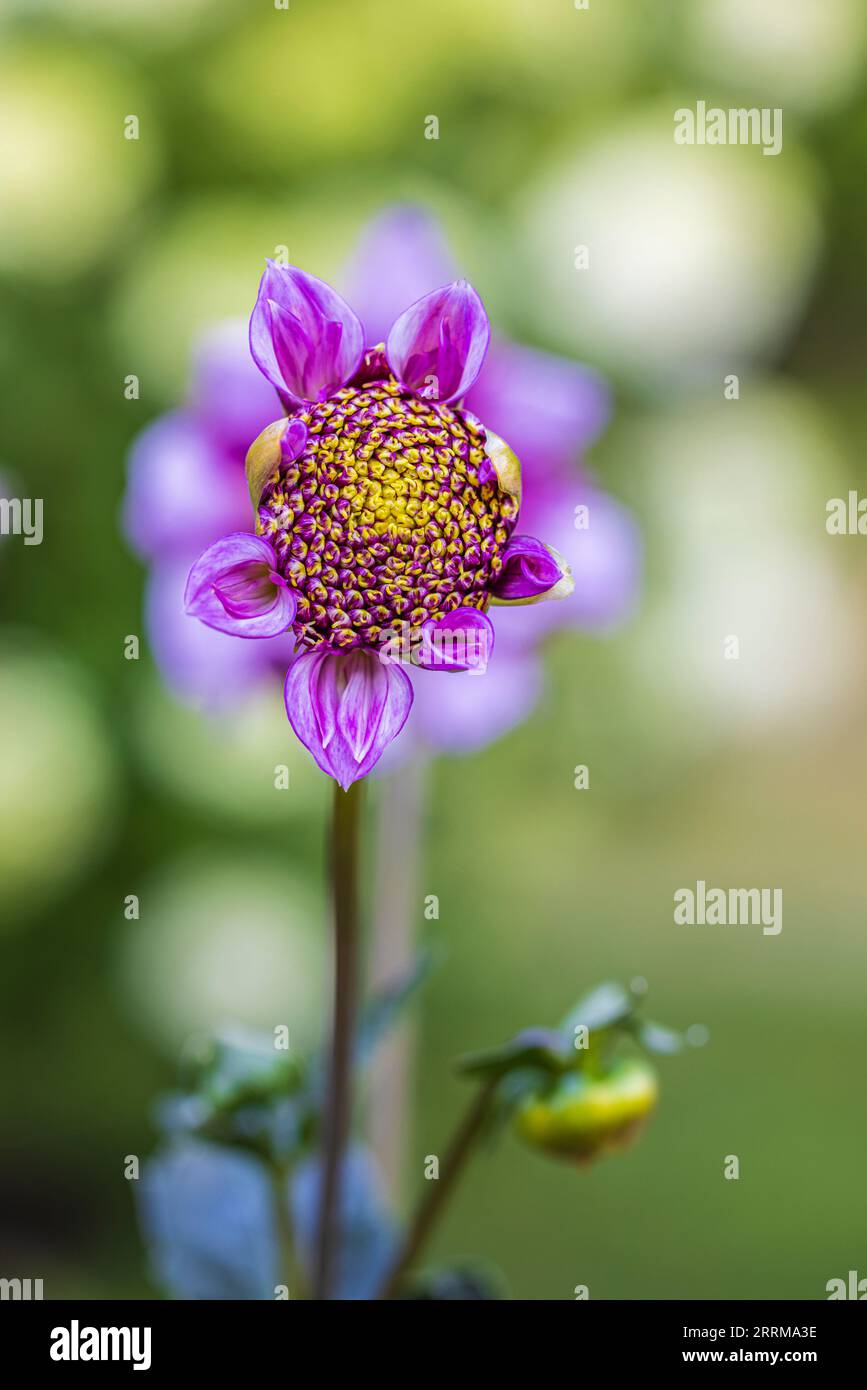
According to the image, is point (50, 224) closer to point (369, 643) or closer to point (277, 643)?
point (277, 643)

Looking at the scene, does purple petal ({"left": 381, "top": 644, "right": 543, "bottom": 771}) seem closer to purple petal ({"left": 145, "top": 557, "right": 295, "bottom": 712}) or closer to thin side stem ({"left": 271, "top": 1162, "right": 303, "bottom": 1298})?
purple petal ({"left": 145, "top": 557, "right": 295, "bottom": 712})

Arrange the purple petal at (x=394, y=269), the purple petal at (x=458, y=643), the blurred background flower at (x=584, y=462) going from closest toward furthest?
the purple petal at (x=458, y=643)
the purple petal at (x=394, y=269)
the blurred background flower at (x=584, y=462)

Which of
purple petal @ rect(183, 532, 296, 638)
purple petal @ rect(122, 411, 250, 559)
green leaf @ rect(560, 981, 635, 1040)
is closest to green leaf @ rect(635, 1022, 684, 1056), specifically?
green leaf @ rect(560, 981, 635, 1040)

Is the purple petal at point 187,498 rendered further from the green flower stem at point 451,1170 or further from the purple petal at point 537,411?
the green flower stem at point 451,1170

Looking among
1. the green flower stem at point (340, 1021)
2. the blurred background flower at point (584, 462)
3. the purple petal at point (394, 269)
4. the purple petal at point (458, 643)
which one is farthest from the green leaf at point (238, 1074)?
the blurred background flower at point (584, 462)

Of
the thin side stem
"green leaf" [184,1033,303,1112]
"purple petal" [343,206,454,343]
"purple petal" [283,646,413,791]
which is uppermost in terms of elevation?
"purple petal" [343,206,454,343]
